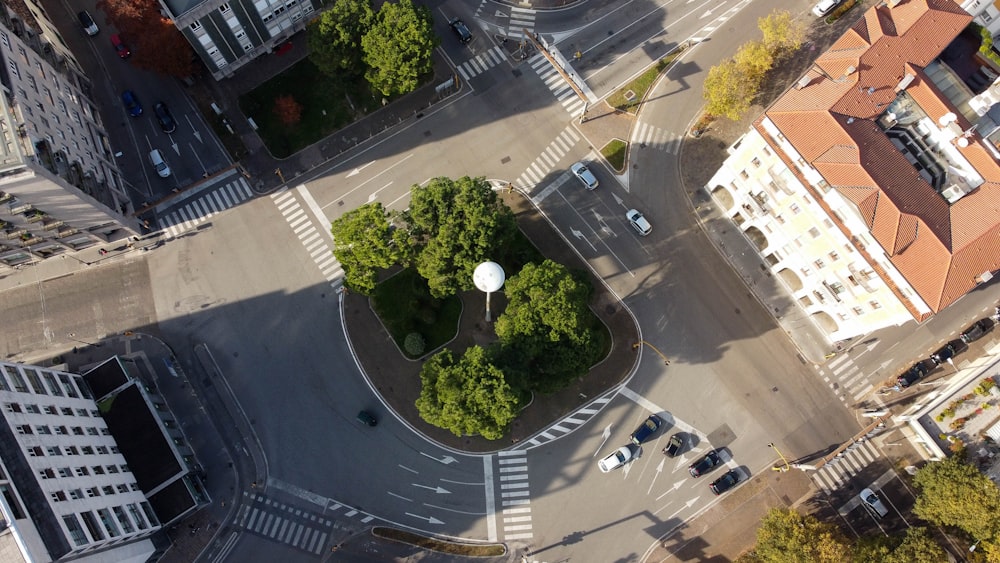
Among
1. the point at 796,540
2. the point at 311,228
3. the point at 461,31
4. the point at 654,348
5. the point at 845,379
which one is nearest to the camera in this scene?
the point at 796,540

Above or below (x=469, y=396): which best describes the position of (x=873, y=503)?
below

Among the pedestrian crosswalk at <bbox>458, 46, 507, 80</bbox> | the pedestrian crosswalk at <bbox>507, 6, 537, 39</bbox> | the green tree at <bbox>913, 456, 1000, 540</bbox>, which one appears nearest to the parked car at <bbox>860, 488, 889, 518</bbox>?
the green tree at <bbox>913, 456, 1000, 540</bbox>

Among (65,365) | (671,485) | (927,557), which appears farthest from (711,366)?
(65,365)

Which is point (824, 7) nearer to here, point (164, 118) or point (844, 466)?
point (844, 466)

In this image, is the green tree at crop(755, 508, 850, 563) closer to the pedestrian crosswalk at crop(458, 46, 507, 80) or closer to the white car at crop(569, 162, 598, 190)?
the white car at crop(569, 162, 598, 190)

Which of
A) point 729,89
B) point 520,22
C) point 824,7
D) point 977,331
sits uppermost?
point 520,22

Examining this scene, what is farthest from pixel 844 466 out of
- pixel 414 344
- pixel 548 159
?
pixel 414 344

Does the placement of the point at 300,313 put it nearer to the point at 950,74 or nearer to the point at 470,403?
the point at 470,403
